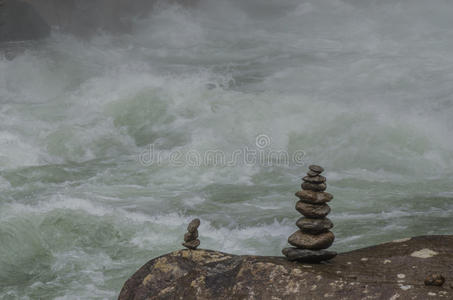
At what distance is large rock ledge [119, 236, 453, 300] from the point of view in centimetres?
→ 303

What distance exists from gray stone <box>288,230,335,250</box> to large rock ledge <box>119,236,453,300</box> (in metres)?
0.13

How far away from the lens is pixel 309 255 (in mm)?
3434

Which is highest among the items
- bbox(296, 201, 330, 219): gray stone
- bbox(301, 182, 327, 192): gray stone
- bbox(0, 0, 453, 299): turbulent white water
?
bbox(0, 0, 453, 299): turbulent white water

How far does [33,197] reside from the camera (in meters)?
8.01

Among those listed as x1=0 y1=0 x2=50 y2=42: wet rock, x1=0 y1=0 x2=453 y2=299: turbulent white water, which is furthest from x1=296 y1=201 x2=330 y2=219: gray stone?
x1=0 y1=0 x2=50 y2=42: wet rock

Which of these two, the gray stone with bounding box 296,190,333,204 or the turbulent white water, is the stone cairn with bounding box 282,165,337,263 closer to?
the gray stone with bounding box 296,190,333,204

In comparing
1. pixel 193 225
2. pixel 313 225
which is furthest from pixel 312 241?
pixel 193 225

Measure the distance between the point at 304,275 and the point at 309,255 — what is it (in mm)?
224

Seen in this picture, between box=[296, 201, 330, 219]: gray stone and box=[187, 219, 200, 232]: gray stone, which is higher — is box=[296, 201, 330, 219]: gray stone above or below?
above

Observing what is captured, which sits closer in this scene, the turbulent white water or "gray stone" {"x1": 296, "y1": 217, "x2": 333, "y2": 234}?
"gray stone" {"x1": 296, "y1": 217, "x2": 333, "y2": 234}

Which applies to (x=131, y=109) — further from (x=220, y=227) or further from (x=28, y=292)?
(x=28, y=292)

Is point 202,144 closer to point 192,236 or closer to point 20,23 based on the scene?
point 192,236

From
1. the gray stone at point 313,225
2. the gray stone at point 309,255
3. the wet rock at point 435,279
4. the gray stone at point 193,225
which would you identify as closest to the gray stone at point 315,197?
the gray stone at point 313,225

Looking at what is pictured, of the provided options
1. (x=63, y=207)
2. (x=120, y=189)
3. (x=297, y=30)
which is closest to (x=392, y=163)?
(x=120, y=189)
